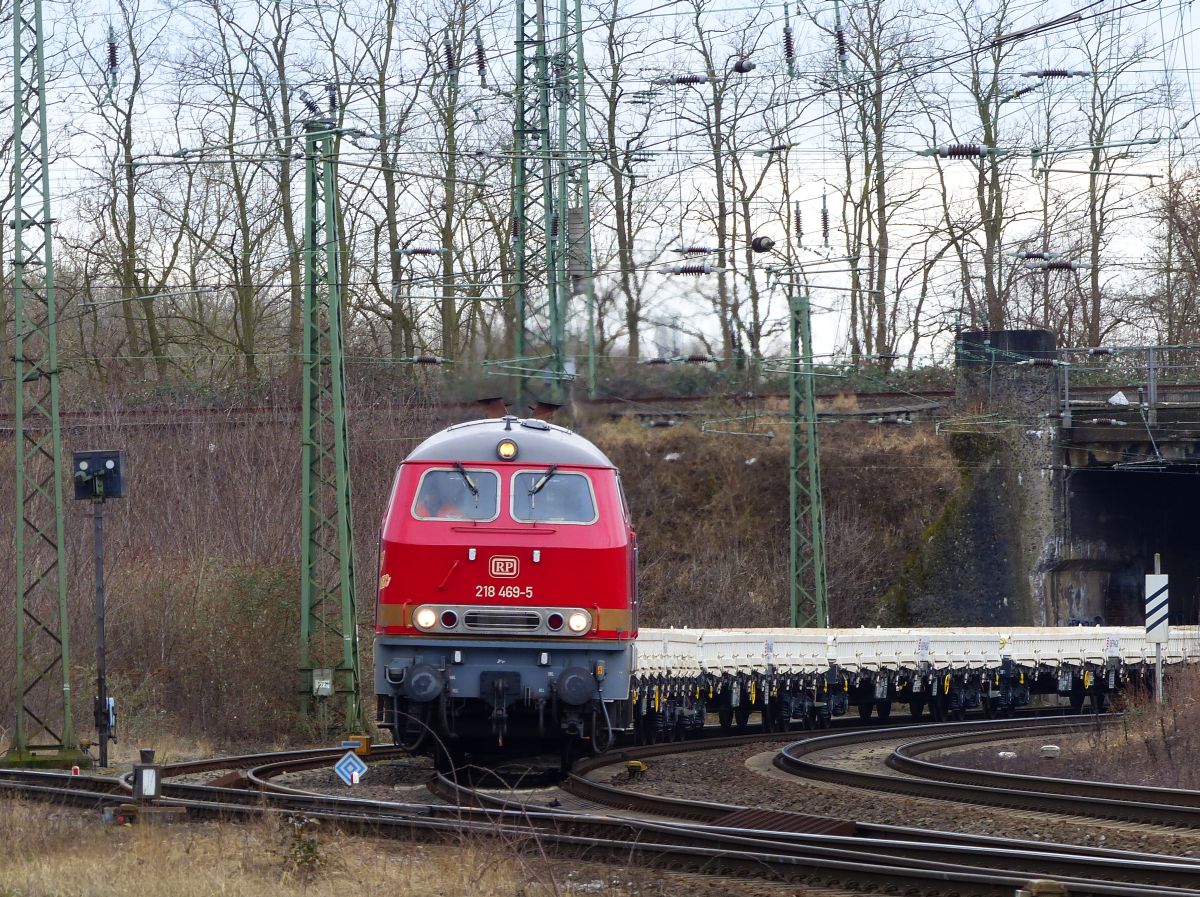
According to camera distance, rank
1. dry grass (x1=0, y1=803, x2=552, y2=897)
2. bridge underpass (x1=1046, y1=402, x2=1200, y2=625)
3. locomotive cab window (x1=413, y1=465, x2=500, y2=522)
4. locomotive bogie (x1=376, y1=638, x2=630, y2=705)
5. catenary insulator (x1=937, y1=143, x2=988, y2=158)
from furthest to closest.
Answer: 1. bridge underpass (x1=1046, y1=402, x2=1200, y2=625)
2. catenary insulator (x1=937, y1=143, x2=988, y2=158)
3. locomotive cab window (x1=413, y1=465, x2=500, y2=522)
4. locomotive bogie (x1=376, y1=638, x2=630, y2=705)
5. dry grass (x1=0, y1=803, x2=552, y2=897)

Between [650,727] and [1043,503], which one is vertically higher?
[1043,503]

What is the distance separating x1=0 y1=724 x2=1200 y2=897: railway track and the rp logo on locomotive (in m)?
1.92

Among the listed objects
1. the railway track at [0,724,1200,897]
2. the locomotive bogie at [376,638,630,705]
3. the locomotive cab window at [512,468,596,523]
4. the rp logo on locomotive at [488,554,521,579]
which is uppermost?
the locomotive cab window at [512,468,596,523]

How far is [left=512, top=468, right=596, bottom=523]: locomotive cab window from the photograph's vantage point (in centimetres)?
1502

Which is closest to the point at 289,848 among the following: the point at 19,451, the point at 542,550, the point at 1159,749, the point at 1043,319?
the point at 542,550

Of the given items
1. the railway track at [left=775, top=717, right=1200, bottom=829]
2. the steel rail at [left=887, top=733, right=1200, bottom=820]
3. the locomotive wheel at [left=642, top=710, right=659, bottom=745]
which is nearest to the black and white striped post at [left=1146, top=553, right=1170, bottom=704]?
the railway track at [left=775, top=717, right=1200, bottom=829]

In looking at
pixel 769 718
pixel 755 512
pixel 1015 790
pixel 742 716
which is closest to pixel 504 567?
pixel 1015 790

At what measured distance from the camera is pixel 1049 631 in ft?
93.2

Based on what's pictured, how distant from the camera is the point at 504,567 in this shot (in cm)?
1462

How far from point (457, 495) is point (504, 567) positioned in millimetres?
891

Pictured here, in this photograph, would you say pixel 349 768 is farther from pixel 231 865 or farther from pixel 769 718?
pixel 769 718

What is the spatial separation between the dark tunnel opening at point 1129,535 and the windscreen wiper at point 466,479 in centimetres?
2503

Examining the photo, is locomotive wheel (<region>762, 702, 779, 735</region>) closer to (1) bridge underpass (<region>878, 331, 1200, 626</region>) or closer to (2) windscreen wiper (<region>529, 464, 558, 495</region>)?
(2) windscreen wiper (<region>529, 464, 558, 495</region>)

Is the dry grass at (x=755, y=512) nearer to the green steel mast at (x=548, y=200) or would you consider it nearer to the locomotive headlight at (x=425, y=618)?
the green steel mast at (x=548, y=200)
